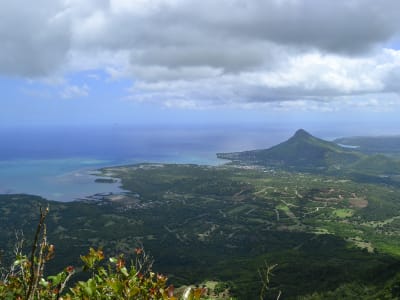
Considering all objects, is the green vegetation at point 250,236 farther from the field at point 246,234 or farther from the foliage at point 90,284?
the foliage at point 90,284

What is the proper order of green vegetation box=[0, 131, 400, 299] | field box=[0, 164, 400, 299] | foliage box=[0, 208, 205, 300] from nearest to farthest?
1. foliage box=[0, 208, 205, 300]
2. green vegetation box=[0, 131, 400, 299]
3. field box=[0, 164, 400, 299]

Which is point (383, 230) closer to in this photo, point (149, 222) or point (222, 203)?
point (222, 203)

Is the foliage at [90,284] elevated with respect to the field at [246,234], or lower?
elevated

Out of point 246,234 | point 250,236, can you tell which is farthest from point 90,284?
point 246,234

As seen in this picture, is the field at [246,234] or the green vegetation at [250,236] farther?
the field at [246,234]

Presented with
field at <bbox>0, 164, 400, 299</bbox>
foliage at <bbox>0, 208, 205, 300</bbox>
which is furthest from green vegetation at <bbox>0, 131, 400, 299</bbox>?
foliage at <bbox>0, 208, 205, 300</bbox>

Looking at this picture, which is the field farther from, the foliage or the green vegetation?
the foliage

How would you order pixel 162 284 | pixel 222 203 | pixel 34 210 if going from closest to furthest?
pixel 162 284 → pixel 34 210 → pixel 222 203

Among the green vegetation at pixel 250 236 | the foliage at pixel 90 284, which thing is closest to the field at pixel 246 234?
the green vegetation at pixel 250 236

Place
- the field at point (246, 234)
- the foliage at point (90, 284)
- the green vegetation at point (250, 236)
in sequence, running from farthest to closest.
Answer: the field at point (246, 234)
the green vegetation at point (250, 236)
the foliage at point (90, 284)

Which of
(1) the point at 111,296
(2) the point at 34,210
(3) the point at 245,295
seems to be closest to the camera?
(1) the point at 111,296

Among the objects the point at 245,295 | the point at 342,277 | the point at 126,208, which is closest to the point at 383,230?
the point at 342,277
